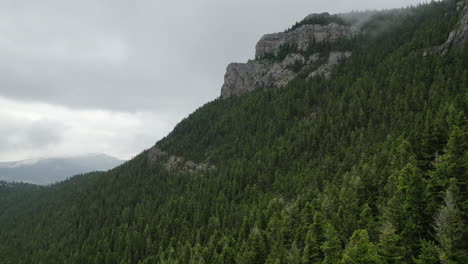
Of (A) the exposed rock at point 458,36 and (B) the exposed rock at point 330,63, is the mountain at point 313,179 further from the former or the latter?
(B) the exposed rock at point 330,63

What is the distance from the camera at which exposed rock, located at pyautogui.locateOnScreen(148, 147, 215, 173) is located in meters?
155

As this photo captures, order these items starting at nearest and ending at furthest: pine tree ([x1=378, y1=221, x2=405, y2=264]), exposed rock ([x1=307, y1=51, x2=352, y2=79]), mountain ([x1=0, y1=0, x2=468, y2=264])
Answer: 1. pine tree ([x1=378, y1=221, x2=405, y2=264])
2. mountain ([x1=0, y1=0, x2=468, y2=264])
3. exposed rock ([x1=307, y1=51, x2=352, y2=79])

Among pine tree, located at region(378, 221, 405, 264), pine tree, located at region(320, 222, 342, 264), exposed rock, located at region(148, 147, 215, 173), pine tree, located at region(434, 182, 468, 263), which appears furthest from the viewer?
exposed rock, located at region(148, 147, 215, 173)

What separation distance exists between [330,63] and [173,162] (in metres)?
127

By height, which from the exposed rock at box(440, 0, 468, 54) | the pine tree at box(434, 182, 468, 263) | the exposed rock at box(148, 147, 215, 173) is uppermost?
the exposed rock at box(440, 0, 468, 54)

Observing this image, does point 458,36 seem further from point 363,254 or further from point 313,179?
point 363,254

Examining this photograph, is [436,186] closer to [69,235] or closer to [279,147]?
[279,147]

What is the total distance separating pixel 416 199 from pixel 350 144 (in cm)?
6012

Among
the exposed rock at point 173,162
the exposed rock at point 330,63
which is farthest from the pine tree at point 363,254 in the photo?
the exposed rock at point 330,63

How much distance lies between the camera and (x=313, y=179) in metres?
82.6

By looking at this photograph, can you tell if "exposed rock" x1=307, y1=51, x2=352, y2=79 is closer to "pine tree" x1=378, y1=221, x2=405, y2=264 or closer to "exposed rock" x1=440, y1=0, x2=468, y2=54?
"exposed rock" x1=440, y1=0, x2=468, y2=54

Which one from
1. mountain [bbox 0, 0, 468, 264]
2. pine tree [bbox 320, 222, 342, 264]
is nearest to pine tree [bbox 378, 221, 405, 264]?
mountain [bbox 0, 0, 468, 264]

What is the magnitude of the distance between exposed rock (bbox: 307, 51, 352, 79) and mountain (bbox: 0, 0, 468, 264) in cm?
303

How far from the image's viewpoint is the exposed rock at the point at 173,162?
508ft
